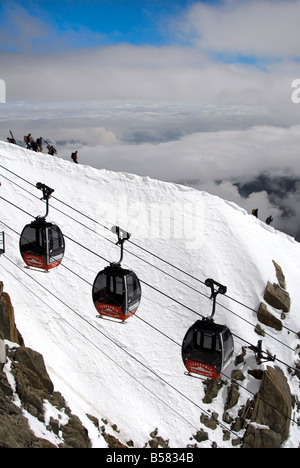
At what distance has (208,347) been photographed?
660 inches

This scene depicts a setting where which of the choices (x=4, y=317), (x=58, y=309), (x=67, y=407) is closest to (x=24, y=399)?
(x=67, y=407)

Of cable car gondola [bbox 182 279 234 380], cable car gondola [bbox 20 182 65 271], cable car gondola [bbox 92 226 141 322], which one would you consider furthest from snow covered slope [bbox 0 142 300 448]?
cable car gondola [bbox 92 226 141 322]

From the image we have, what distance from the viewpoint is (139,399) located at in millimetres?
28422

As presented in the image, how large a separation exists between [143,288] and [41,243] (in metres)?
17.1

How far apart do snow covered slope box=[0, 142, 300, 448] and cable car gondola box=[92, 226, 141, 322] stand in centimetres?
461

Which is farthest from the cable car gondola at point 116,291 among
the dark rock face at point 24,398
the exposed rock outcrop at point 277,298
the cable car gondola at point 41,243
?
the exposed rock outcrop at point 277,298

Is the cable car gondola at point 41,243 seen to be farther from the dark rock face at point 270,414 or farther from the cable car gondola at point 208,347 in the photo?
the dark rock face at point 270,414

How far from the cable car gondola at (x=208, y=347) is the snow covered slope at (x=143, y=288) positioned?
3879 millimetres

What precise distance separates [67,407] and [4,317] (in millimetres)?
6260

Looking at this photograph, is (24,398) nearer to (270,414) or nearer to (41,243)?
(41,243)

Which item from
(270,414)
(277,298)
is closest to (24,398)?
(270,414)

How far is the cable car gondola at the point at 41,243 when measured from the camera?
1983cm

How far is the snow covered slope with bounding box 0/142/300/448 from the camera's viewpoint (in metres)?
28.1
